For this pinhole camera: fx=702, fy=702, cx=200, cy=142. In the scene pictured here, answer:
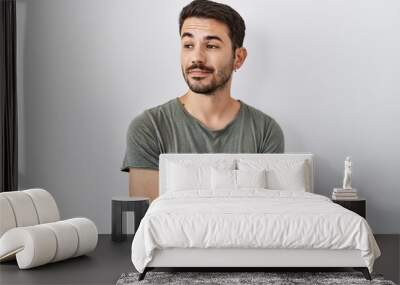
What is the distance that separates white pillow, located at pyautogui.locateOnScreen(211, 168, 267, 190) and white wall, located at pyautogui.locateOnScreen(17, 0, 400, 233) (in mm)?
928

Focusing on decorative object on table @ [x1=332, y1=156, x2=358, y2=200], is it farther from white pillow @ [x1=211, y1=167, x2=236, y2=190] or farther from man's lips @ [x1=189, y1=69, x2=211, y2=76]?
man's lips @ [x1=189, y1=69, x2=211, y2=76]

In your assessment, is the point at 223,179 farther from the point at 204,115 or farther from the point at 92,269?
the point at 92,269

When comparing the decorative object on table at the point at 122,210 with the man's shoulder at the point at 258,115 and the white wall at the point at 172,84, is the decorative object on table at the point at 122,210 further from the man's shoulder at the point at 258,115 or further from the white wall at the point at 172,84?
the man's shoulder at the point at 258,115

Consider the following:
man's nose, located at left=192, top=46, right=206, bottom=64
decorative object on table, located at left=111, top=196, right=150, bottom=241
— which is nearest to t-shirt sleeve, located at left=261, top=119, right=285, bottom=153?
man's nose, located at left=192, top=46, right=206, bottom=64

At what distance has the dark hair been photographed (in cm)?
719

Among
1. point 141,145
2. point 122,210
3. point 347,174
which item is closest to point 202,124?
point 141,145

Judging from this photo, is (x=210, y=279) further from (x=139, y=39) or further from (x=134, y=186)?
(x=139, y=39)

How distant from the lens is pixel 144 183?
721 cm

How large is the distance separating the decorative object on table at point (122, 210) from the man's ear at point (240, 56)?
5.52 ft

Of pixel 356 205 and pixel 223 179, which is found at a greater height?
pixel 223 179

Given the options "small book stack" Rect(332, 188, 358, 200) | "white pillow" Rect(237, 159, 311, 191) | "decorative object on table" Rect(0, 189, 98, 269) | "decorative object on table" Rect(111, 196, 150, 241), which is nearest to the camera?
"decorative object on table" Rect(0, 189, 98, 269)

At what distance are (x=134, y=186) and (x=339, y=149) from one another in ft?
7.13

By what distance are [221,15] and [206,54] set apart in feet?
1.45

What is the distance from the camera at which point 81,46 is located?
737 cm
